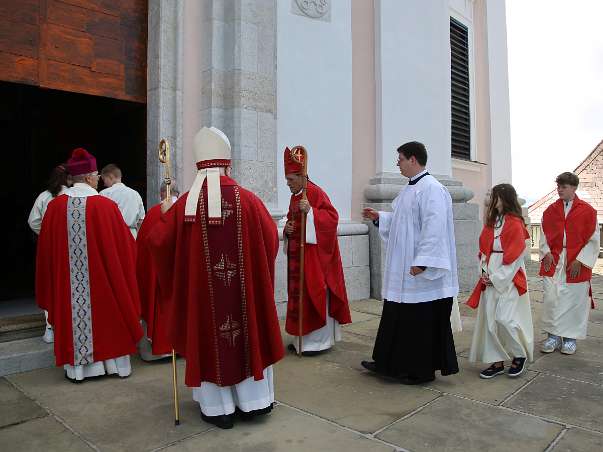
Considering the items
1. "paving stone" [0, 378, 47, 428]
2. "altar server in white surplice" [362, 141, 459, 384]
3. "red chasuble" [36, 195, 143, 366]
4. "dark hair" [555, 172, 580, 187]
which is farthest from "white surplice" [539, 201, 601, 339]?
"paving stone" [0, 378, 47, 428]

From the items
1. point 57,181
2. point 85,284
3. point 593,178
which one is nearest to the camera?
point 85,284

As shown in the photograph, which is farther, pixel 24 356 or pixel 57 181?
pixel 57 181

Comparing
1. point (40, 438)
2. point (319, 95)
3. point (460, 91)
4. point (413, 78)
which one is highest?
point (460, 91)

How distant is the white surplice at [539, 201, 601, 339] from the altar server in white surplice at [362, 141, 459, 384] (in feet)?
4.88

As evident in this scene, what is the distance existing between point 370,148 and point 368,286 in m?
1.99

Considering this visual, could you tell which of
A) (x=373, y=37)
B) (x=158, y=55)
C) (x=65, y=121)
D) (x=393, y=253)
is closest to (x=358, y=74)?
(x=373, y=37)

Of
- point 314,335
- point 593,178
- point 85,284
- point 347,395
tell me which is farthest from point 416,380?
point 593,178

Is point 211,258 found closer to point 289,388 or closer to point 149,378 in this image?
point 289,388

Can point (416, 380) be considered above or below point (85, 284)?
below

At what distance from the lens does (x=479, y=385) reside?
3826 mm

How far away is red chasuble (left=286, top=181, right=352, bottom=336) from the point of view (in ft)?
15.6

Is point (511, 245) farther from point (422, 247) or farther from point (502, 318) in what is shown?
point (422, 247)

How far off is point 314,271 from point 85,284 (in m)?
1.93

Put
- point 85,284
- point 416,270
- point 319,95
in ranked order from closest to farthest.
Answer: point 416,270 → point 85,284 → point 319,95
